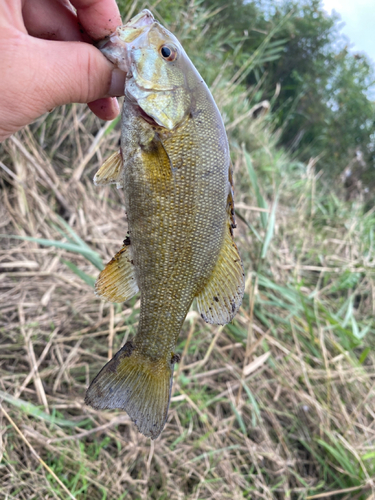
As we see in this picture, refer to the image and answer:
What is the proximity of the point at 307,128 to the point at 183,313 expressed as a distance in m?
11.6

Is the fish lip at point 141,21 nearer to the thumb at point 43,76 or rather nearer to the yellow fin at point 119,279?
the thumb at point 43,76

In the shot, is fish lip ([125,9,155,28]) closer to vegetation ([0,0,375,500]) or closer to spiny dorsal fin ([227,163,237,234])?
spiny dorsal fin ([227,163,237,234])

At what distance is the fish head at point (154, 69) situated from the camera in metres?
1.05

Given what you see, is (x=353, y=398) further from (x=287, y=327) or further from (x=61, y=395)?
(x=61, y=395)

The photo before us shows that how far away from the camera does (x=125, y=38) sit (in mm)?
1093

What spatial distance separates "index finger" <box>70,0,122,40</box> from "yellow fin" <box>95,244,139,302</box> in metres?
0.77

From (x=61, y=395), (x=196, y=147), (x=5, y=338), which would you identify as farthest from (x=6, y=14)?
(x=61, y=395)

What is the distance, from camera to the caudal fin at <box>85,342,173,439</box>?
1.09m

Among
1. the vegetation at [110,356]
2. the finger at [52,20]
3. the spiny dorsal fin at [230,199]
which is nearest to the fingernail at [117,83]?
the finger at [52,20]

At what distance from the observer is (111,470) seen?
6.05ft

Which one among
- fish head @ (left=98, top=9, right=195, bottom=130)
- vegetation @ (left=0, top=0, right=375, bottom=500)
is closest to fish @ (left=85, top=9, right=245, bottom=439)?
fish head @ (left=98, top=9, right=195, bottom=130)

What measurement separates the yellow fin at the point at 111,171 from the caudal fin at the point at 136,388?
1.91 ft

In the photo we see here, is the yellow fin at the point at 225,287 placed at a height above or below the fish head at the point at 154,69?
below

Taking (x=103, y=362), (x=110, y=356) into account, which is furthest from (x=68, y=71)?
(x=103, y=362)
